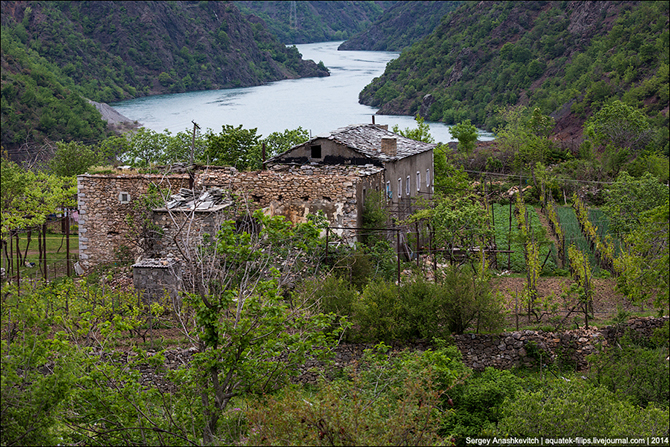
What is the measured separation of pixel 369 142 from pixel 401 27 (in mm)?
144506

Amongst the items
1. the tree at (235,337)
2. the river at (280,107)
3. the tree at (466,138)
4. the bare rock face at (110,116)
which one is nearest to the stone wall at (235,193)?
the tree at (235,337)

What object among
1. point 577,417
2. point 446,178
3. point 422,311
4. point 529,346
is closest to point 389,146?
point 446,178

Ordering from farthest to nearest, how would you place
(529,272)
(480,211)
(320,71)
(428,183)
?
1. (320,71)
2. (428,183)
3. (480,211)
4. (529,272)

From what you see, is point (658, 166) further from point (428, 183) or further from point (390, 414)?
point (390, 414)

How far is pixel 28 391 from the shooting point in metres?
9.20

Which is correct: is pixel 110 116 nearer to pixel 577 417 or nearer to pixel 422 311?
pixel 422 311

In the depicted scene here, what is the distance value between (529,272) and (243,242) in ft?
39.7

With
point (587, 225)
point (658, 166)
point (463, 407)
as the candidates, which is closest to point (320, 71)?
point (658, 166)

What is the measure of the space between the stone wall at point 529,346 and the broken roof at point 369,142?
11.5 meters

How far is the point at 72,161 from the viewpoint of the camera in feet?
123

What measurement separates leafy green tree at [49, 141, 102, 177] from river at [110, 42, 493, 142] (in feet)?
102

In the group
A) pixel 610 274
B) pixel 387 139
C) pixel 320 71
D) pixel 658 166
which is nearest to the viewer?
pixel 610 274

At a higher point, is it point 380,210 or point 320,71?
point 320,71

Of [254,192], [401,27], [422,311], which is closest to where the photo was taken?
[422,311]
